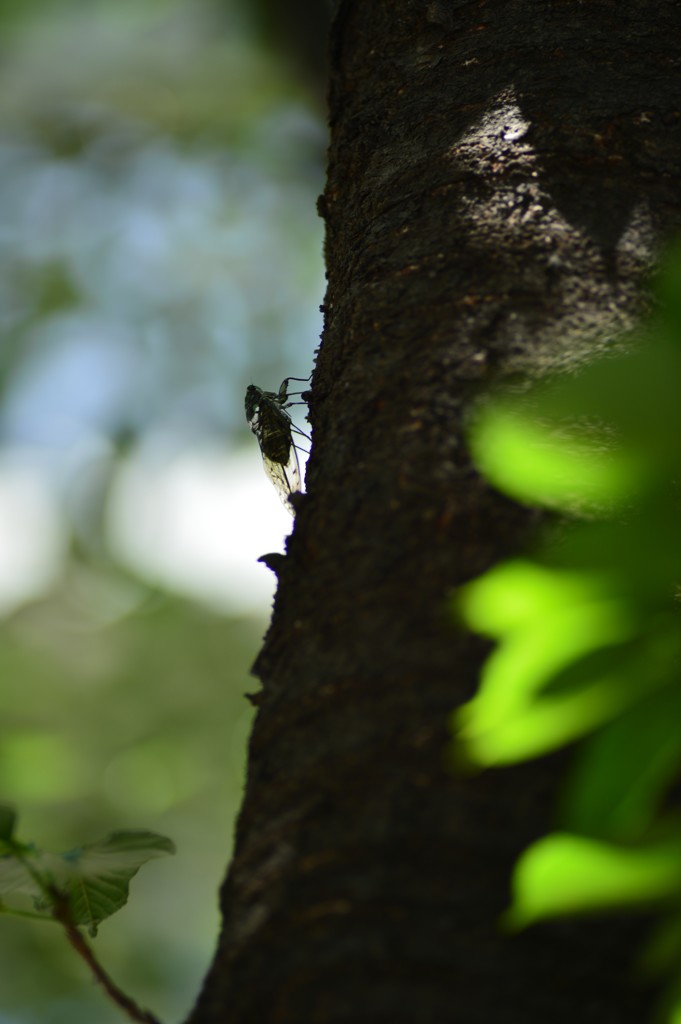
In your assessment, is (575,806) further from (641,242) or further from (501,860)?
(641,242)

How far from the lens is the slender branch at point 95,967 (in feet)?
3.07

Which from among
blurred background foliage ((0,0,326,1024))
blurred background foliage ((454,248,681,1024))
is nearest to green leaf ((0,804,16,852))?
blurred background foliage ((454,248,681,1024))

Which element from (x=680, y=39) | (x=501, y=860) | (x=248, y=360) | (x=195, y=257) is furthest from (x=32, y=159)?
(x=501, y=860)

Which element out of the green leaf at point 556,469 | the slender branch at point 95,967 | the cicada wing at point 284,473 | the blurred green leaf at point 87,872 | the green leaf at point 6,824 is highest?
the cicada wing at point 284,473

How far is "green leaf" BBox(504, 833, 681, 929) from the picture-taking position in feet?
1.85

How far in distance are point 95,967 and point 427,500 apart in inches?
22.1

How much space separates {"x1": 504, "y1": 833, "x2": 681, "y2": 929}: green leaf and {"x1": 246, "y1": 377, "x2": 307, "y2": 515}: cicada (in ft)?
7.26

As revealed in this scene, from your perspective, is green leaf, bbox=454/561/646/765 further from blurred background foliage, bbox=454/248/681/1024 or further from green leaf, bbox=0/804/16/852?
green leaf, bbox=0/804/16/852

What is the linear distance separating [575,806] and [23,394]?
8.45 metres

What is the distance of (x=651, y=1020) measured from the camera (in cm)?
69

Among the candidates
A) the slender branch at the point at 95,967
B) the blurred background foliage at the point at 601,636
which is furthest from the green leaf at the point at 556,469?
the slender branch at the point at 95,967

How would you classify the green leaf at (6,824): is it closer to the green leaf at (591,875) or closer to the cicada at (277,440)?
the green leaf at (591,875)

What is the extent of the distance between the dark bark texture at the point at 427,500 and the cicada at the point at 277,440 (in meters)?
1.36

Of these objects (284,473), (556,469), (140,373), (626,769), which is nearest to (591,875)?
(626,769)
